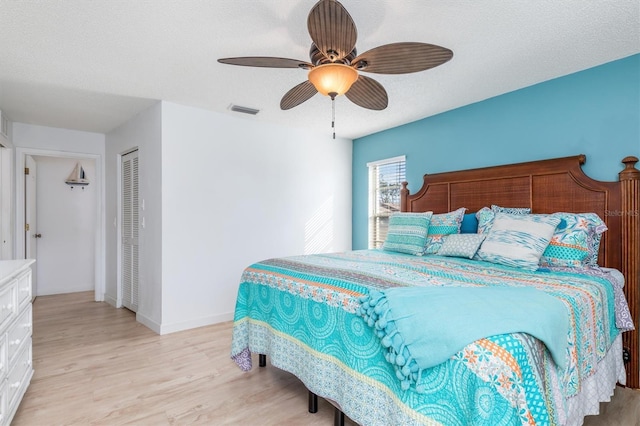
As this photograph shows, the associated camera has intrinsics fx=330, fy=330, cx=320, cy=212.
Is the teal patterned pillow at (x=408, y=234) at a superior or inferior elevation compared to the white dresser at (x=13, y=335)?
superior

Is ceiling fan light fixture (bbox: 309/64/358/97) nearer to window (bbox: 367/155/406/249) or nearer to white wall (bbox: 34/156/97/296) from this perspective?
window (bbox: 367/155/406/249)

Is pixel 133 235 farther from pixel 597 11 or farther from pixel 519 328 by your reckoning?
pixel 597 11

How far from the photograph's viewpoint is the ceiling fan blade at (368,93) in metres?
2.17

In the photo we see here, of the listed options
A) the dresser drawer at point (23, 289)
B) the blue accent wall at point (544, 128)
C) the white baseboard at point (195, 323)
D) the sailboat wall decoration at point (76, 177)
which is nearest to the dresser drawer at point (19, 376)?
the dresser drawer at point (23, 289)

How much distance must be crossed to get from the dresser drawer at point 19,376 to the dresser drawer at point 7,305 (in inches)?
12.0

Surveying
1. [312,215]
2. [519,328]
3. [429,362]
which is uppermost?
[312,215]

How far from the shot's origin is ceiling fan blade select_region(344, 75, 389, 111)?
2.17m

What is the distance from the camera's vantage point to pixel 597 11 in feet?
6.41

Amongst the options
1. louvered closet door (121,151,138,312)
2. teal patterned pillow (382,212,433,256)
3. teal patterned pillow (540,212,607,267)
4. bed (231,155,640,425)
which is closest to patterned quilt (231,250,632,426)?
bed (231,155,640,425)

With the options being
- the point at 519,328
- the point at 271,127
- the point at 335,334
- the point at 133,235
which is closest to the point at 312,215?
the point at 271,127

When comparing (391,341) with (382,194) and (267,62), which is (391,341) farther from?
(382,194)

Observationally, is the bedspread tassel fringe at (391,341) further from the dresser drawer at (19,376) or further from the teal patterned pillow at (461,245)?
the dresser drawer at (19,376)

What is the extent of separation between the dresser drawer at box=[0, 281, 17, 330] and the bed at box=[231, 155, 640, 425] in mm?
1329

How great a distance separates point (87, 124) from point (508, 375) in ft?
→ 16.9
